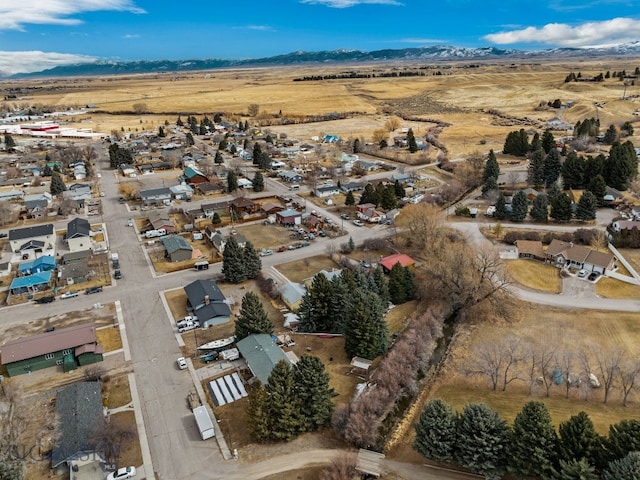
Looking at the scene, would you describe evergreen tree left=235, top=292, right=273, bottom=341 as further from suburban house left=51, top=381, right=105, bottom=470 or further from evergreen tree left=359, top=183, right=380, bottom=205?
evergreen tree left=359, top=183, right=380, bottom=205

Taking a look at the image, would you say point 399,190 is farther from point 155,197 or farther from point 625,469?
point 625,469

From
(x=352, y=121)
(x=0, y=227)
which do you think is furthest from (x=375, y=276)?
(x=352, y=121)

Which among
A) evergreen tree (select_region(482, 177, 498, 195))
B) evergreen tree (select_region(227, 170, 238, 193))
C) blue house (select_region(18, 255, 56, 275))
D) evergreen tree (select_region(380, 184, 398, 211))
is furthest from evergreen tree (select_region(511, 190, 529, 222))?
blue house (select_region(18, 255, 56, 275))

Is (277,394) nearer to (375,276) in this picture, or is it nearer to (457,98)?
(375,276)

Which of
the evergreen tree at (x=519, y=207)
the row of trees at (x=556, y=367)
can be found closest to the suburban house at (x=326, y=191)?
the evergreen tree at (x=519, y=207)

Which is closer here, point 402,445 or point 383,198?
point 402,445

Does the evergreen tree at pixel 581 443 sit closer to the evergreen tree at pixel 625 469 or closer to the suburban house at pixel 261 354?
the evergreen tree at pixel 625 469
